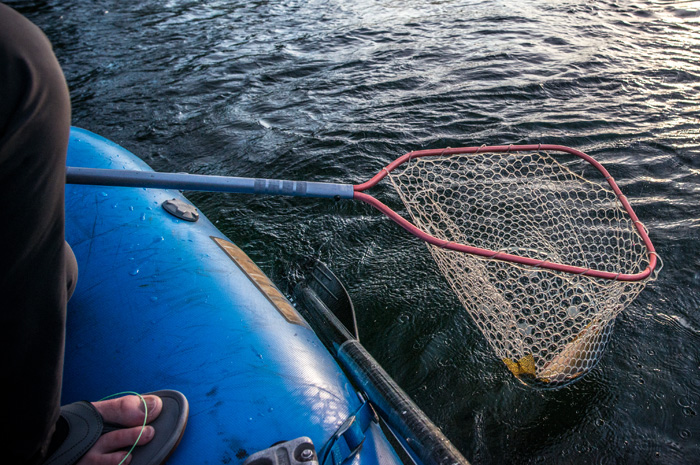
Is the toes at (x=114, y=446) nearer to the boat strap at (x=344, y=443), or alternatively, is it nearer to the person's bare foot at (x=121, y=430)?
the person's bare foot at (x=121, y=430)

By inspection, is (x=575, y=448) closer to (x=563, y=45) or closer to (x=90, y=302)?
(x=90, y=302)

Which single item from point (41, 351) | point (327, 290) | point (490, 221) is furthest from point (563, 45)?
point (41, 351)

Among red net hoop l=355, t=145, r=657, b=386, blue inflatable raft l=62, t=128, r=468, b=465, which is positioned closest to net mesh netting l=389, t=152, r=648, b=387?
red net hoop l=355, t=145, r=657, b=386

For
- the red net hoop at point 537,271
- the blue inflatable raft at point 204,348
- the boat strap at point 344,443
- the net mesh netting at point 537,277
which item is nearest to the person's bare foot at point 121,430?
the blue inflatable raft at point 204,348

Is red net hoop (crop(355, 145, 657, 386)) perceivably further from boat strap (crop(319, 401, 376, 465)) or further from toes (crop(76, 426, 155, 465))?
toes (crop(76, 426, 155, 465))

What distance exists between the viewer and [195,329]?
199cm

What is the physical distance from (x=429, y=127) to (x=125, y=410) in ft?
15.0

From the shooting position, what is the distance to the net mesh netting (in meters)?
2.50

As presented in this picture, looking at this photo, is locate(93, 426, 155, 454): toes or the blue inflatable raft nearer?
locate(93, 426, 155, 454): toes

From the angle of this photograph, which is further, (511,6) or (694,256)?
(511,6)

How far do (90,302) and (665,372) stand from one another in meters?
3.40

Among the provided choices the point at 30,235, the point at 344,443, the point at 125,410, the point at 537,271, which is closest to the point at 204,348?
the point at 125,410

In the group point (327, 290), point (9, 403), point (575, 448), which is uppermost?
point (9, 403)

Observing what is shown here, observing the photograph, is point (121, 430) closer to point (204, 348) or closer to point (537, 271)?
point (204, 348)
